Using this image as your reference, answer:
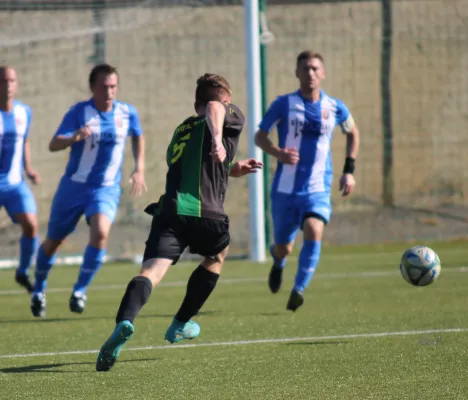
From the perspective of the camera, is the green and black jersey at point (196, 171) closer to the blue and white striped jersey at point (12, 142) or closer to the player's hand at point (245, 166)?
the player's hand at point (245, 166)

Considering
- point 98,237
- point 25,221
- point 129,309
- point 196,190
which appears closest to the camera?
point 129,309

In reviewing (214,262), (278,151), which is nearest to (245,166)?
(214,262)

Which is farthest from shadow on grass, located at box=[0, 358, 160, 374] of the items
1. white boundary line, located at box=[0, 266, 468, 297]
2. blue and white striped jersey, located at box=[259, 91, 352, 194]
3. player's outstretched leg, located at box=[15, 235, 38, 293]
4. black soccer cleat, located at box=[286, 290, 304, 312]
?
white boundary line, located at box=[0, 266, 468, 297]

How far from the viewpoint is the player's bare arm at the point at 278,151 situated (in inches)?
320

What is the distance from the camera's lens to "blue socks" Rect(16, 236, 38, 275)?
31.6 feet

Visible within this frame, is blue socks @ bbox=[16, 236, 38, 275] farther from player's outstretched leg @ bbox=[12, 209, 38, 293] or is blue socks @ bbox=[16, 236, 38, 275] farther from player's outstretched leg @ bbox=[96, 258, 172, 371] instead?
player's outstretched leg @ bbox=[96, 258, 172, 371]

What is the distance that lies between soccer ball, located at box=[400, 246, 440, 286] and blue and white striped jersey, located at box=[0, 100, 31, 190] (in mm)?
4074

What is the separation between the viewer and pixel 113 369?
5.75 meters

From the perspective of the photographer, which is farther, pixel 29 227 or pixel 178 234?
pixel 29 227

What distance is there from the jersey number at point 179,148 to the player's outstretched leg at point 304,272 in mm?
2563

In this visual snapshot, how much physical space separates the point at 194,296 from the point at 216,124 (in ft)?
3.82

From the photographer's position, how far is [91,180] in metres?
8.61

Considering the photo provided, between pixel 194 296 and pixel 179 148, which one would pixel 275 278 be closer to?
pixel 194 296

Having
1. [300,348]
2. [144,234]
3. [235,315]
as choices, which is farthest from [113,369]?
[144,234]
